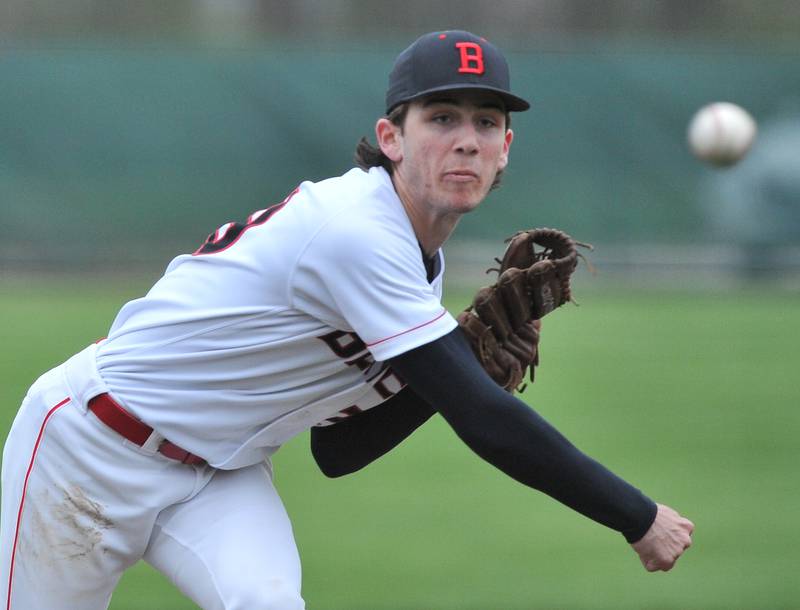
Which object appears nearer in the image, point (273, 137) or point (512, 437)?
point (512, 437)

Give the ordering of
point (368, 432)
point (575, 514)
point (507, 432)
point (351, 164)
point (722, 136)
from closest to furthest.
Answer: point (507, 432) → point (368, 432) → point (575, 514) → point (722, 136) → point (351, 164)

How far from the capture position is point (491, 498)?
7285 mm

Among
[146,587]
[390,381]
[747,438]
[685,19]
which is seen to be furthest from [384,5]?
[390,381]

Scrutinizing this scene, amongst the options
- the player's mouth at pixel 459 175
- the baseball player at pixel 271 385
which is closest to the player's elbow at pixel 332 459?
the baseball player at pixel 271 385

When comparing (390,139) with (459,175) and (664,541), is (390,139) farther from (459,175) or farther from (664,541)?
(664,541)

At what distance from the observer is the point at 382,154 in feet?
11.4

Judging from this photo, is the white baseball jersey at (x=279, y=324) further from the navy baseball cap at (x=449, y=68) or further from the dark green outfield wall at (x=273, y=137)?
the dark green outfield wall at (x=273, y=137)

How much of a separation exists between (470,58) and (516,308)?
73 centimetres

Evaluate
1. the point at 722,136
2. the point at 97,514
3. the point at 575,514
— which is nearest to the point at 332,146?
the point at 722,136

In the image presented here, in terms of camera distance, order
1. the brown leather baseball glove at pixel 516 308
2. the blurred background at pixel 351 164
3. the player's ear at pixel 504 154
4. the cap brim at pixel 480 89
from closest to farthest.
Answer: the cap brim at pixel 480 89
the player's ear at pixel 504 154
the brown leather baseball glove at pixel 516 308
the blurred background at pixel 351 164

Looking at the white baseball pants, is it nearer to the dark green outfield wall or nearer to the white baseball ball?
the white baseball ball

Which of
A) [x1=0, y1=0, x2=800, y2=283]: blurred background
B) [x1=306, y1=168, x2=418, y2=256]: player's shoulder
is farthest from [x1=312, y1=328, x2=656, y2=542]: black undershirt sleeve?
[x1=0, y1=0, x2=800, y2=283]: blurred background

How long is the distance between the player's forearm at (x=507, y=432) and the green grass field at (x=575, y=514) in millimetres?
2407

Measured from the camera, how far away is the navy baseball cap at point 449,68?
10.6ft
